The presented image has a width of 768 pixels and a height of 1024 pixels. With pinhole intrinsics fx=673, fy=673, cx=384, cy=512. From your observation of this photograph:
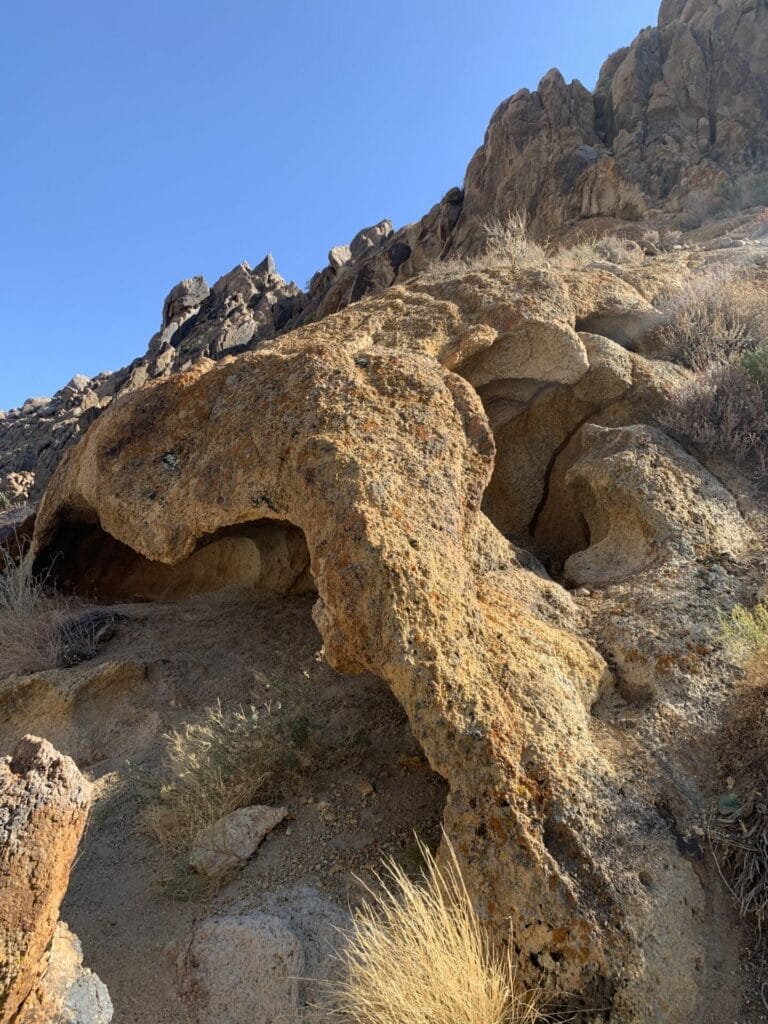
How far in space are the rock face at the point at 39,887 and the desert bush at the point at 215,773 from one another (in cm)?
97

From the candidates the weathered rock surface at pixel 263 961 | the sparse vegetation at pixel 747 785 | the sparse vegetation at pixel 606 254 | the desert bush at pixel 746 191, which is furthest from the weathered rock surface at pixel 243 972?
the desert bush at pixel 746 191

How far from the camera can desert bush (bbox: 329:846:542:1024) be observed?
213 cm

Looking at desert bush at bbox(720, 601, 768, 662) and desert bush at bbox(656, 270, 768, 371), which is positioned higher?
desert bush at bbox(656, 270, 768, 371)

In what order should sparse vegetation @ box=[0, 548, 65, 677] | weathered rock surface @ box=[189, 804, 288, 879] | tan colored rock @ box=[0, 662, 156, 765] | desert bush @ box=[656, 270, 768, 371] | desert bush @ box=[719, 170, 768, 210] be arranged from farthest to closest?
desert bush @ box=[719, 170, 768, 210] → desert bush @ box=[656, 270, 768, 371] → sparse vegetation @ box=[0, 548, 65, 677] → tan colored rock @ box=[0, 662, 156, 765] → weathered rock surface @ box=[189, 804, 288, 879]

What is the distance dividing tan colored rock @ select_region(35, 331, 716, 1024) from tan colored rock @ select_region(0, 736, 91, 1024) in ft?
3.99

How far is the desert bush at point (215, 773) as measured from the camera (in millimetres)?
3414

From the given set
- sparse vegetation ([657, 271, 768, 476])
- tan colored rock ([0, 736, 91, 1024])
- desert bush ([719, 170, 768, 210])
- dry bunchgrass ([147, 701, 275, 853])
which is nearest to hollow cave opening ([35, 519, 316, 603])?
dry bunchgrass ([147, 701, 275, 853])

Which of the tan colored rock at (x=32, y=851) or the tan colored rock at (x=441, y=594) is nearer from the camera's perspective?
the tan colored rock at (x=32, y=851)

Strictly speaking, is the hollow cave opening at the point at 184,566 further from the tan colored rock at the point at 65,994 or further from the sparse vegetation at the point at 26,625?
the tan colored rock at the point at 65,994

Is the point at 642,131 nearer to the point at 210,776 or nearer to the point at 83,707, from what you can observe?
the point at 83,707

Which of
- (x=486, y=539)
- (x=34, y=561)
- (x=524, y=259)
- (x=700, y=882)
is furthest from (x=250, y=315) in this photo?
(x=700, y=882)

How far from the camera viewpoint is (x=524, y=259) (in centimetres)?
909

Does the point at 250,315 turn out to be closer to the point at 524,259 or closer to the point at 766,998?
the point at 524,259

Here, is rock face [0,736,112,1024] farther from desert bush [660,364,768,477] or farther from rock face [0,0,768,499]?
rock face [0,0,768,499]
